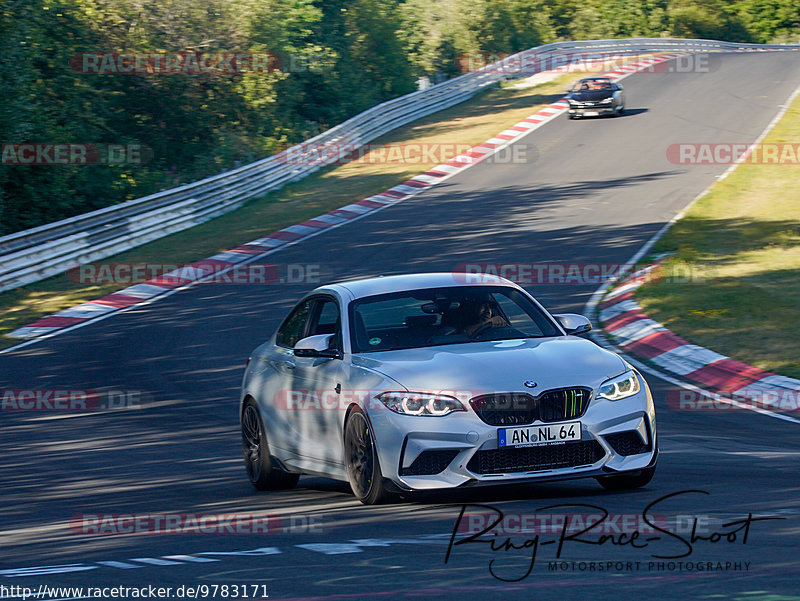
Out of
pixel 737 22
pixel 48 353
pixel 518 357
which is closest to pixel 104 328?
pixel 48 353

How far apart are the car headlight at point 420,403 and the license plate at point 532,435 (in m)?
0.29

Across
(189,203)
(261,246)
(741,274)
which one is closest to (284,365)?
(741,274)

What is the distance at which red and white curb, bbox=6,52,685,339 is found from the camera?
19234 mm

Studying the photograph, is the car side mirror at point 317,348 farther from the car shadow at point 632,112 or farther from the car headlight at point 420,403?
the car shadow at point 632,112

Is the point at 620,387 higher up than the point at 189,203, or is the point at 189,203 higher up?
the point at 620,387

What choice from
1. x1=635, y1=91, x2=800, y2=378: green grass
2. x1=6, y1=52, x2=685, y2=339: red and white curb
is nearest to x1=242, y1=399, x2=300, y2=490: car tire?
x1=635, y1=91, x2=800, y2=378: green grass

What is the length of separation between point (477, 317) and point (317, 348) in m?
1.22

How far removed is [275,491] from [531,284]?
10949 millimetres

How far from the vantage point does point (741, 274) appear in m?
18.3

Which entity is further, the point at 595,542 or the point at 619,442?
the point at 619,442

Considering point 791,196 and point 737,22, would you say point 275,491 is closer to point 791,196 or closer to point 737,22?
point 791,196

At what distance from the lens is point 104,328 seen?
718 inches

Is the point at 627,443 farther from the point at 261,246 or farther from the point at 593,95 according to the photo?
the point at 593,95

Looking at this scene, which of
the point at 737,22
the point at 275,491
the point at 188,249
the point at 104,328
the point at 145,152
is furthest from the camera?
the point at 737,22
